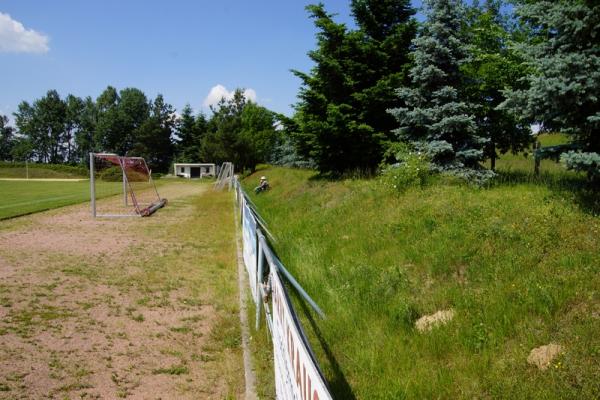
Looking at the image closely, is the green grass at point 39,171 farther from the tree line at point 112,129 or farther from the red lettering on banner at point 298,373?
the red lettering on banner at point 298,373

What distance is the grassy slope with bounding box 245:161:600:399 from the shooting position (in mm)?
3959

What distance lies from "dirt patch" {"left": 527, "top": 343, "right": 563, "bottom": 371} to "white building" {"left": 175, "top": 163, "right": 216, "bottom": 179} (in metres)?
80.5

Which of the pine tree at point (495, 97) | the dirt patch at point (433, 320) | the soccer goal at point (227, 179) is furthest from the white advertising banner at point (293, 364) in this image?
the soccer goal at point (227, 179)

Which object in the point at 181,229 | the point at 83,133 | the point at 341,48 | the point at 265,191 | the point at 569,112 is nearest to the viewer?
the point at 569,112

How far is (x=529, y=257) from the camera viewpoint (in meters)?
5.63

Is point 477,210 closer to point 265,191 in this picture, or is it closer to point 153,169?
point 265,191

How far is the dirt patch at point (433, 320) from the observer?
494cm

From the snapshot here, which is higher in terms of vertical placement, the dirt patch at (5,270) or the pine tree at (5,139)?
the pine tree at (5,139)

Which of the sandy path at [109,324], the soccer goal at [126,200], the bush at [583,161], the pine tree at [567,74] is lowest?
the sandy path at [109,324]

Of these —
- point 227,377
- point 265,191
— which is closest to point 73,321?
point 227,377

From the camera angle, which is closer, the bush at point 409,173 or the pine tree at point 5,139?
the bush at point 409,173

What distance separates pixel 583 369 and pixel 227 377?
3.27m

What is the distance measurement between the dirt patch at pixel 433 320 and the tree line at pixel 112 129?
71882 mm

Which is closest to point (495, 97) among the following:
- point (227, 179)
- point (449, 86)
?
point (449, 86)
